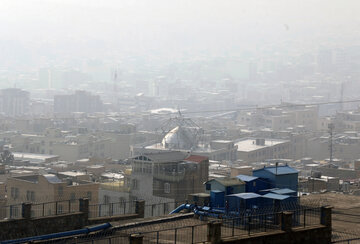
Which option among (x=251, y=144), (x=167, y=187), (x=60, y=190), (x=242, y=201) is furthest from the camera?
(x=251, y=144)

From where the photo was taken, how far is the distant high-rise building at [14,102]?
72438 millimetres

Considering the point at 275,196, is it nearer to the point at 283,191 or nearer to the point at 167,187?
the point at 283,191

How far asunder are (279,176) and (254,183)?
0.35m

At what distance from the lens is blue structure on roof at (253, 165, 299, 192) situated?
7.98 metres

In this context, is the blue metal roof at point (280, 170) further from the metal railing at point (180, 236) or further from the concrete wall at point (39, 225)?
the concrete wall at point (39, 225)

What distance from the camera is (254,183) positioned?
782 centimetres

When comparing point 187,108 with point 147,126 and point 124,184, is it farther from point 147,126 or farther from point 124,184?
point 124,184

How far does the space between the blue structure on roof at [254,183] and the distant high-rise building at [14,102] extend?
65564 mm

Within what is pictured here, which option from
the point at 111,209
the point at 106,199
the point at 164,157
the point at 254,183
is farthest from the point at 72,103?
the point at 254,183

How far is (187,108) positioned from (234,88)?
1717 cm

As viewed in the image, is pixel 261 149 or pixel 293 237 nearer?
pixel 293 237

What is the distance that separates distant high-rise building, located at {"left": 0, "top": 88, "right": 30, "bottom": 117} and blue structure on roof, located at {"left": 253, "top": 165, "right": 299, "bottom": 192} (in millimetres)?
65366

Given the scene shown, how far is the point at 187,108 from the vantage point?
83812 mm

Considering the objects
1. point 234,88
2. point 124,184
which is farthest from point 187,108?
point 124,184
